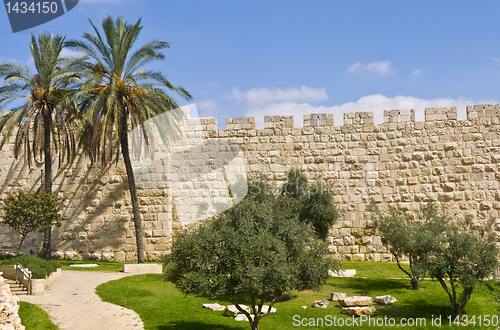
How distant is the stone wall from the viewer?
13867 millimetres

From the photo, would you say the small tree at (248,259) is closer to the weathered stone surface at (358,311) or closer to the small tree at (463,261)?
the weathered stone surface at (358,311)

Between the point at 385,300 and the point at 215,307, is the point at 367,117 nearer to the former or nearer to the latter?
the point at 385,300

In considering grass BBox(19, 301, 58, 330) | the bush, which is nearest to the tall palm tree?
the bush

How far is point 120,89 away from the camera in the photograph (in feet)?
45.3

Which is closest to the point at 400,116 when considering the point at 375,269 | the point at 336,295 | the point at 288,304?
the point at 375,269

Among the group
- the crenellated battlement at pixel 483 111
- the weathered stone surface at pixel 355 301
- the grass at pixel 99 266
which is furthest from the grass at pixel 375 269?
the grass at pixel 99 266

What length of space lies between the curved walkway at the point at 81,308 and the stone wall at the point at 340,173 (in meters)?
3.88

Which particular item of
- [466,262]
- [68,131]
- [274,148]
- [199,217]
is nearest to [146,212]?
[199,217]

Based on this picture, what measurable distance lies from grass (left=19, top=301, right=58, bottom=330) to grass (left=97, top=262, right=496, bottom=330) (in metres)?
1.58

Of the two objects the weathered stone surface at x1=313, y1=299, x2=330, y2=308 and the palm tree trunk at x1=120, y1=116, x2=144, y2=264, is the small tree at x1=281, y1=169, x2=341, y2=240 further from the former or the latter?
the palm tree trunk at x1=120, y1=116, x2=144, y2=264

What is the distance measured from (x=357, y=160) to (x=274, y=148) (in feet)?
8.42

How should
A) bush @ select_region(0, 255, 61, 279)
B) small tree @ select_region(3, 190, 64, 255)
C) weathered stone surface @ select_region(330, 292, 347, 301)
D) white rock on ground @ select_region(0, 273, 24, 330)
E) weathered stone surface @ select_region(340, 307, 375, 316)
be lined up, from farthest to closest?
small tree @ select_region(3, 190, 64, 255), bush @ select_region(0, 255, 61, 279), weathered stone surface @ select_region(330, 292, 347, 301), weathered stone surface @ select_region(340, 307, 375, 316), white rock on ground @ select_region(0, 273, 24, 330)

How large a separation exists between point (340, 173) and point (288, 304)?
218 inches

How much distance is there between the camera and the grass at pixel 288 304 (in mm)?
8953
